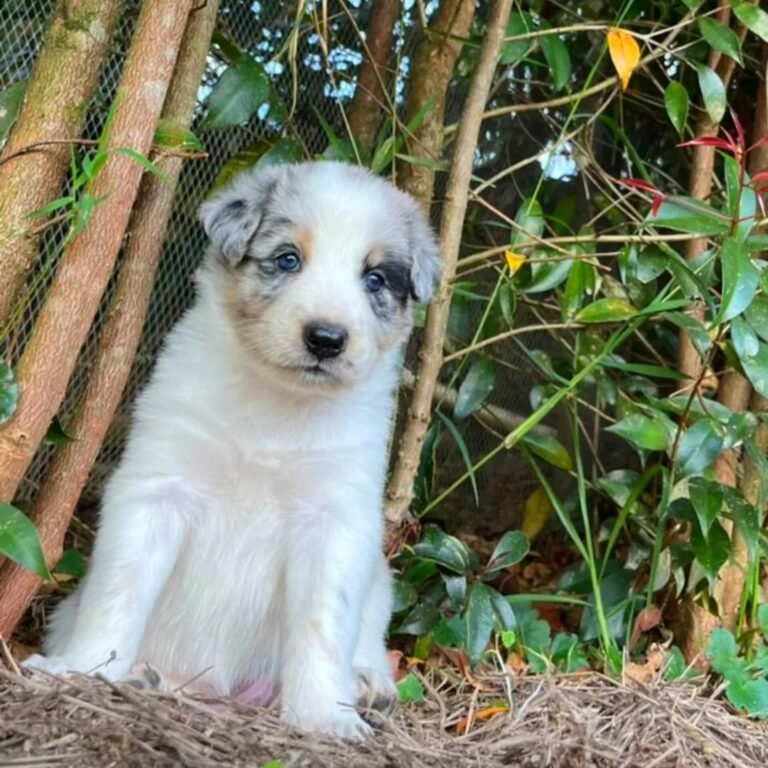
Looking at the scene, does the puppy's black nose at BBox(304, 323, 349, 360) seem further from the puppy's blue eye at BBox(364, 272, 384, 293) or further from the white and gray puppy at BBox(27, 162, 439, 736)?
the puppy's blue eye at BBox(364, 272, 384, 293)

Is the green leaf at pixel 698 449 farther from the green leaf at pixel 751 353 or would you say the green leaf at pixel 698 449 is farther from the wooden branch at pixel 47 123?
the wooden branch at pixel 47 123

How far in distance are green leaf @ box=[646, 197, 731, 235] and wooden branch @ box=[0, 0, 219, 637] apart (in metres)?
1.30

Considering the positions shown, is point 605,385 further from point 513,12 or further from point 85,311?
point 85,311

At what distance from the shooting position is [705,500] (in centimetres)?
323

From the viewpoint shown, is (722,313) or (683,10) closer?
(722,313)

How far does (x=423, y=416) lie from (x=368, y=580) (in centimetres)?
74

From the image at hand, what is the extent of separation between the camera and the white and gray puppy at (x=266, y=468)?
2697 mm

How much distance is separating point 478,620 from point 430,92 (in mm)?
1722

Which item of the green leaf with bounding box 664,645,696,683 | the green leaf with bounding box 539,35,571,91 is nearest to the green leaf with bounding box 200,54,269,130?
the green leaf with bounding box 539,35,571,91

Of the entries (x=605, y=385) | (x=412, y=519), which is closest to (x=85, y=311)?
(x=412, y=519)

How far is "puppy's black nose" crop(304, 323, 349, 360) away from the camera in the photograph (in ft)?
8.71

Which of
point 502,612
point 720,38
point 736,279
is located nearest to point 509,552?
point 502,612

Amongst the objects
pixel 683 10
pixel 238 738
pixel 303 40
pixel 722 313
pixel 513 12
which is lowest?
pixel 238 738

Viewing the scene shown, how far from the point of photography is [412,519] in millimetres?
3600
